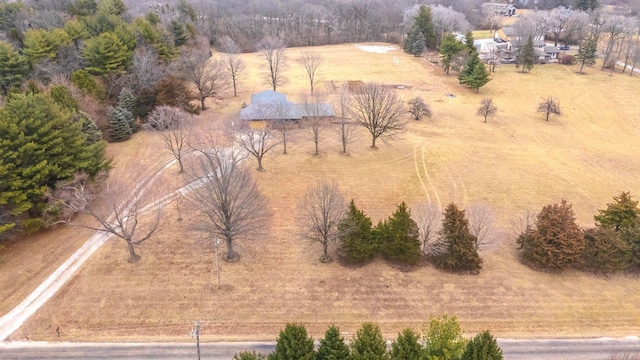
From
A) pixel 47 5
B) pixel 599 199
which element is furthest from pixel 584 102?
pixel 47 5

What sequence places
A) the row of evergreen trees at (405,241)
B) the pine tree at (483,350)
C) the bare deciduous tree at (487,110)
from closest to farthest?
1. the pine tree at (483,350)
2. the row of evergreen trees at (405,241)
3. the bare deciduous tree at (487,110)

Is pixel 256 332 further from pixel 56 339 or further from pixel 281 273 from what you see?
pixel 56 339

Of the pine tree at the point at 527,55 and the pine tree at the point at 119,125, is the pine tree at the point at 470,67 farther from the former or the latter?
the pine tree at the point at 119,125

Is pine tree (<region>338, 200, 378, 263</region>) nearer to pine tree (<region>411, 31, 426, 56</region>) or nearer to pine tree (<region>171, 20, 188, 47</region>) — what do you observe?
pine tree (<region>171, 20, 188, 47</region>)

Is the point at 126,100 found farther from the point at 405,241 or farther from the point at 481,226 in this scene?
the point at 481,226

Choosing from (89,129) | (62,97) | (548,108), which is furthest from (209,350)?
(548,108)

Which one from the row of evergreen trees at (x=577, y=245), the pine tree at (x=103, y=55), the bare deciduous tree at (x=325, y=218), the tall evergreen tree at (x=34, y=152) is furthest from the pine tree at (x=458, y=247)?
the pine tree at (x=103, y=55)
